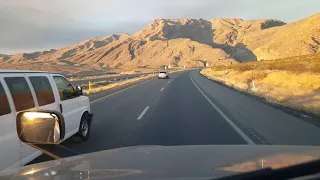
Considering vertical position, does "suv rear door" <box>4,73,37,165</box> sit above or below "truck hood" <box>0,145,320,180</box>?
above

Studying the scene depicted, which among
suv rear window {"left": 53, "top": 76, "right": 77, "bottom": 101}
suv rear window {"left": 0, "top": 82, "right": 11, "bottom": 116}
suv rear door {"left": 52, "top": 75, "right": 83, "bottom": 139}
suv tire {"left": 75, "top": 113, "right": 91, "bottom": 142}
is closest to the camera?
suv rear window {"left": 0, "top": 82, "right": 11, "bottom": 116}

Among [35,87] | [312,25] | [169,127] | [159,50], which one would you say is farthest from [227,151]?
[159,50]

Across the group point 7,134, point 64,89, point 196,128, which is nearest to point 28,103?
point 7,134

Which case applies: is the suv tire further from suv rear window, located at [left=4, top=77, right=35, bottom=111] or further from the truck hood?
the truck hood

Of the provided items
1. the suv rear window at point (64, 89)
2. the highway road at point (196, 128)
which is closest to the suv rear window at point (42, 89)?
the suv rear window at point (64, 89)

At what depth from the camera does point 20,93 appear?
20.6 feet

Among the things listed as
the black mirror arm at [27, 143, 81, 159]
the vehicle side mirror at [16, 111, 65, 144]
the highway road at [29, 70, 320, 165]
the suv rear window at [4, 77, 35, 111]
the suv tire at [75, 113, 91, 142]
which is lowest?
the highway road at [29, 70, 320, 165]

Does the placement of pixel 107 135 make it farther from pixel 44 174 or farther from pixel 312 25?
pixel 312 25

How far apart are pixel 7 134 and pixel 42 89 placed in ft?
6.21

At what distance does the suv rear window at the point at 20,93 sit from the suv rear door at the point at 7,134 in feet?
0.55

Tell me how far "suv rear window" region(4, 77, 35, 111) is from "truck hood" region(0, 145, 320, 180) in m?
1.93

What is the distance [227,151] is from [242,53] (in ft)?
630

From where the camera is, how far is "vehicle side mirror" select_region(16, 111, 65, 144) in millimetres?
4656

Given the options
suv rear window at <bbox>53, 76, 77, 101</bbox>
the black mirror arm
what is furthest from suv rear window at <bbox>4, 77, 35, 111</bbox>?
suv rear window at <bbox>53, 76, 77, 101</bbox>
